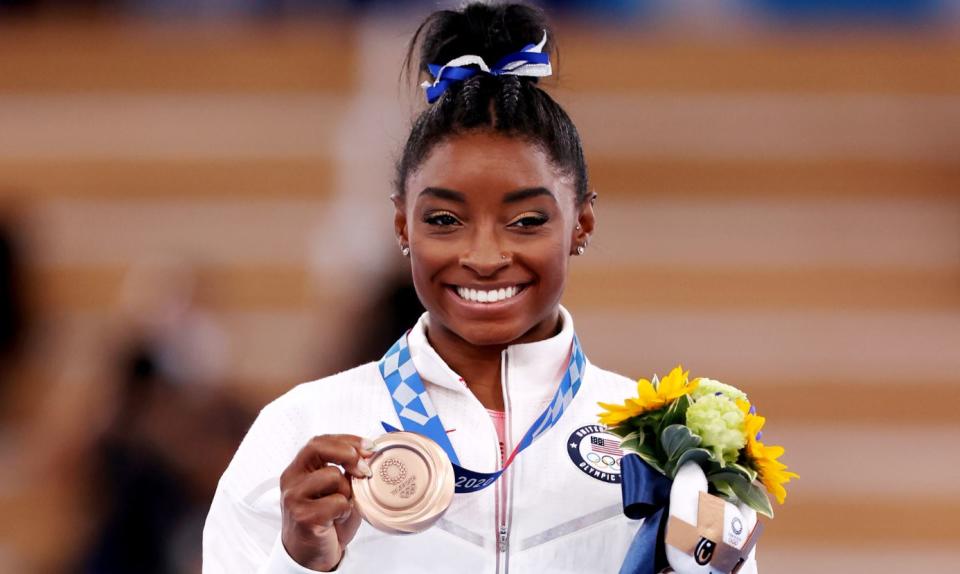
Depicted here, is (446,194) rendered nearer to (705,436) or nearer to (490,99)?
(490,99)

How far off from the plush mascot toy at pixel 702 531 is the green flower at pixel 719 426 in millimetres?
52

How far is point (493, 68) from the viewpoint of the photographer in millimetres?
2502

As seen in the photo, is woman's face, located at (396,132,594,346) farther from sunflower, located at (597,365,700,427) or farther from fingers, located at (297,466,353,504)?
fingers, located at (297,466,353,504)

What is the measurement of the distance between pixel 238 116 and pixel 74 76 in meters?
Answer: 0.74

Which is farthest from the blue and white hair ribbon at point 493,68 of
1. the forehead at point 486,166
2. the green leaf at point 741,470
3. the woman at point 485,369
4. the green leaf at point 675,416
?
the green leaf at point 741,470

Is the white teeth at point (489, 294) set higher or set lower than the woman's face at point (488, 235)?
lower

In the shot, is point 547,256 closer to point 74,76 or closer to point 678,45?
point 678,45

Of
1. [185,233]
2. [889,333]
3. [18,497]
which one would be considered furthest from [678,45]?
[18,497]

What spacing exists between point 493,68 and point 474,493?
0.67 meters

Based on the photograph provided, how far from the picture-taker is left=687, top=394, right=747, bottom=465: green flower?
2211 millimetres

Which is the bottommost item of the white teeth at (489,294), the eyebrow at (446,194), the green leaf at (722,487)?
the green leaf at (722,487)

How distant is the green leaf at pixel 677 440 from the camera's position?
221 cm

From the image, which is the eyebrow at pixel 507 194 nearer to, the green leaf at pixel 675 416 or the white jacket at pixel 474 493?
the white jacket at pixel 474 493

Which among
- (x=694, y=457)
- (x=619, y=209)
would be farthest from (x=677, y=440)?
(x=619, y=209)
